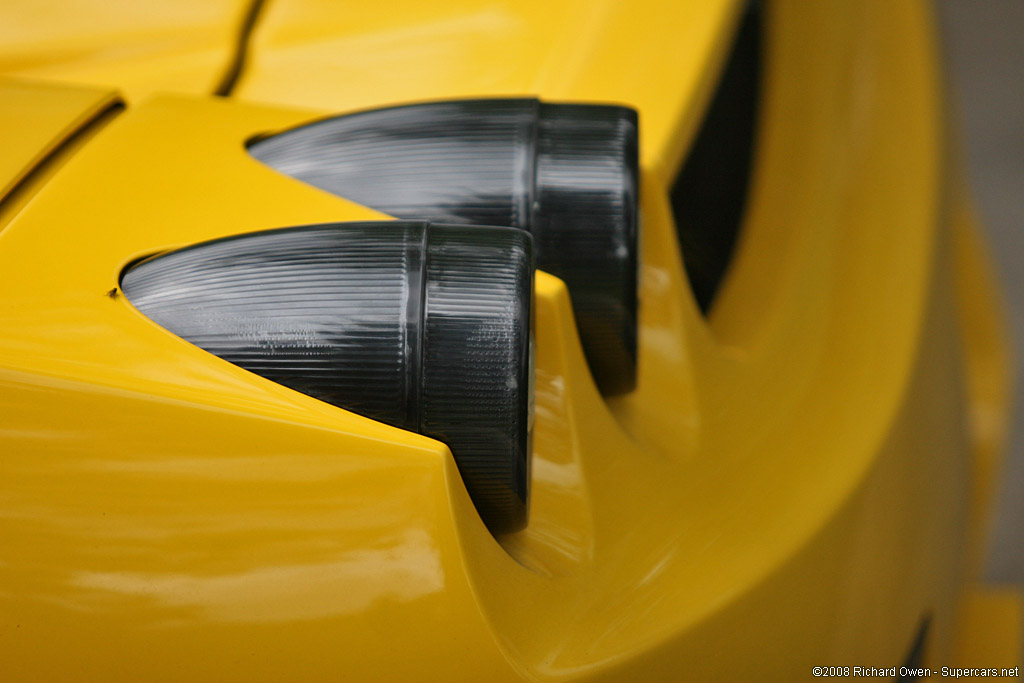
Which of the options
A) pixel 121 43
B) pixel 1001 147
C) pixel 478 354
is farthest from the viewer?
pixel 1001 147

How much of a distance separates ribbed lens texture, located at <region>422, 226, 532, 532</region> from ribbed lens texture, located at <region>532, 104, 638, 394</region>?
0.52 feet

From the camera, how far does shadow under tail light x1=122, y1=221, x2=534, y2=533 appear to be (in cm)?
55

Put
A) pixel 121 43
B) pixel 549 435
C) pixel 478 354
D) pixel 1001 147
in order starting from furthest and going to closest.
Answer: pixel 1001 147 < pixel 121 43 < pixel 549 435 < pixel 478 354

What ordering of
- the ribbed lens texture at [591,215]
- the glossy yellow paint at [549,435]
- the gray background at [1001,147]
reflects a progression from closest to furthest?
1. the glossy yellow paint at [549,435]
2. the ribbed lens texture at [591,215]
3. the gray background at [1001,147]

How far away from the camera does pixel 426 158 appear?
759mm

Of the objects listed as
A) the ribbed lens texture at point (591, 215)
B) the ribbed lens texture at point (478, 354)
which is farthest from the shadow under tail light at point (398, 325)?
the ribbed lens texture at point (591, 215)

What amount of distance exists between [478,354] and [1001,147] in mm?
2930

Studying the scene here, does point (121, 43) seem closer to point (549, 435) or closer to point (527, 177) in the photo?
point (527, 177)

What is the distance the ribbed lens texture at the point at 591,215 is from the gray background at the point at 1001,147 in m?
0.96

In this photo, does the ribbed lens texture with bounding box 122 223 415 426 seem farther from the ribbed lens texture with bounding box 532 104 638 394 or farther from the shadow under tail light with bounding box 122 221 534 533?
the ribbed lens texture with bounding box 532 104 638 394

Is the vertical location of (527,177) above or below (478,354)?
above

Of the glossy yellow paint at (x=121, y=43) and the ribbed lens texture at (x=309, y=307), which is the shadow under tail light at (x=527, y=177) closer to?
the ribbed lens texture at (x=309, y=307)

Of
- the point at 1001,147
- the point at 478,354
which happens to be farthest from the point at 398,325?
the point at 1001,147

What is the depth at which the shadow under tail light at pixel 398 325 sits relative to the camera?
21.8 inches
